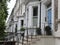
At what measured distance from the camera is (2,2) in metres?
20.7

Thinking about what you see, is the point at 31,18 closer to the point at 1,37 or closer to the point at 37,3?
the point at 37,3

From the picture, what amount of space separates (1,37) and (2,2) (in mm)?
4765

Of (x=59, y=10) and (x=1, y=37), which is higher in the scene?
(x=59, y=10)

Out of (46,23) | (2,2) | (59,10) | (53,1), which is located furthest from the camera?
(2,2)

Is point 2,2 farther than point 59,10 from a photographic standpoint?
Yes

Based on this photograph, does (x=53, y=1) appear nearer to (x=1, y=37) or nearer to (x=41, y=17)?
(x=41, y=17)

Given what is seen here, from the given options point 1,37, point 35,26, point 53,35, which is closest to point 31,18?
point 35,26

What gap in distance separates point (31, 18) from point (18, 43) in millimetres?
4067

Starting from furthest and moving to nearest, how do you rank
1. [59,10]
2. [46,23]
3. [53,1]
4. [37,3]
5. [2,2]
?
1. [2,2]
2. [37,3]
3. [46,23]
4. [53,1]
5. [59,10]

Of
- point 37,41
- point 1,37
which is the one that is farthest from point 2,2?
point 37,41

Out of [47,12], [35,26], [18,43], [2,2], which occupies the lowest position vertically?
[18,43]

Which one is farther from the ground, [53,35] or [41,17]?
[41,17]

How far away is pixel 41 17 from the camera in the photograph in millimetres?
16766

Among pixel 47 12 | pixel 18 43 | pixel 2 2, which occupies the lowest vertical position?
pixel 18 43
